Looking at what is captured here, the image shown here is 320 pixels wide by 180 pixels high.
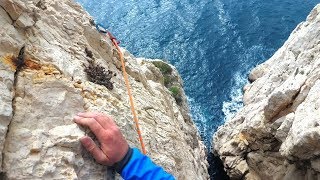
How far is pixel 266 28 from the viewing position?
47.6 metres

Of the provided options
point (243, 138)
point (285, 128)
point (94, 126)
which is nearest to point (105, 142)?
point (94, 126)

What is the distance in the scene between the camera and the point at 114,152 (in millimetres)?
7570

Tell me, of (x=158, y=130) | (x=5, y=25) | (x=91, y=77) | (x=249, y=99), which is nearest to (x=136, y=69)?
(x=158, y=130)

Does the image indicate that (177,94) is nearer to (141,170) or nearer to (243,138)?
(243,138)

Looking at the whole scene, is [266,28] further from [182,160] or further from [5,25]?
[5,25]

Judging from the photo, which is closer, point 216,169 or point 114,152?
point 114,152

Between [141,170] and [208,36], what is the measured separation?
41710 mm

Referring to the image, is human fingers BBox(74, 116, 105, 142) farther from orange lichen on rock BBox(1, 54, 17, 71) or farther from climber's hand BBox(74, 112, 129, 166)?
orange lichen on rock BBox(1, 54, 17, 71)

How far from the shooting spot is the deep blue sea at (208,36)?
39312mm

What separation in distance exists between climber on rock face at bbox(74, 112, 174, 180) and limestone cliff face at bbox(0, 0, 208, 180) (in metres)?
0.32

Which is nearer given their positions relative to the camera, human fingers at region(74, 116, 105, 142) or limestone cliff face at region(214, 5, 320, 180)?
human fingers at region(74, 116, 105, 142)

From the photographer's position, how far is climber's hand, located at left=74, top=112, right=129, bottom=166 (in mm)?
7582

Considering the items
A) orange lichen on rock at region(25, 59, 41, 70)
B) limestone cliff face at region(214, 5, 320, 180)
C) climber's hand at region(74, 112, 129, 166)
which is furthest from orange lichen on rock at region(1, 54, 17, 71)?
limestone cliff face at region(214, 5, 320, 180)

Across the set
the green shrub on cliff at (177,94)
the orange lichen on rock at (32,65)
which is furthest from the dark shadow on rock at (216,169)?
the orange lichen on rock at (32,65)
